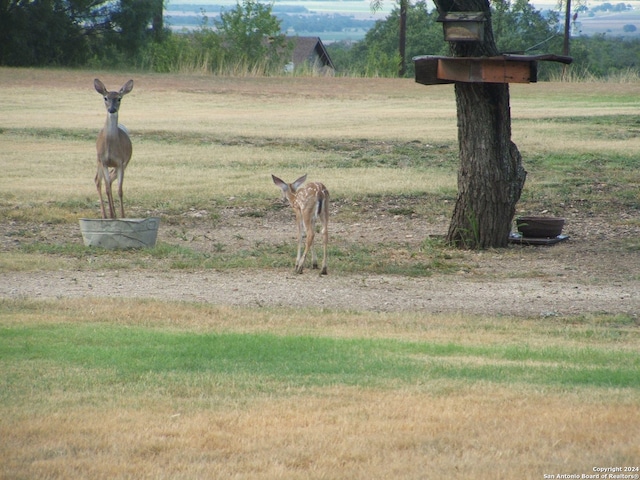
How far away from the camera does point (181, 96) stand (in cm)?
4006

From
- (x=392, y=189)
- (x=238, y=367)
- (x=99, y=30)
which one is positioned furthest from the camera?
(x=99, y=30)

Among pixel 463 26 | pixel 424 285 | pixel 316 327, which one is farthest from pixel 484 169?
pixel 316 327

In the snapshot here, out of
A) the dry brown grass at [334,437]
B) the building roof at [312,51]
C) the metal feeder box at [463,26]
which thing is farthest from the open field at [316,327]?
the building roof at [312,51]

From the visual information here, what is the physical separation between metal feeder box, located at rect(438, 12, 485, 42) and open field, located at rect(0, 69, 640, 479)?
110 inches

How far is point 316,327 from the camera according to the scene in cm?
980

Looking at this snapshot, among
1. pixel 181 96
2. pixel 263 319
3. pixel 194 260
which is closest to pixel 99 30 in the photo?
pixel 181 96

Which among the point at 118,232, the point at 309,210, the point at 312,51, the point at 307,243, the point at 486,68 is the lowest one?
the point at 118,232

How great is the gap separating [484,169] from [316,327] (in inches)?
219

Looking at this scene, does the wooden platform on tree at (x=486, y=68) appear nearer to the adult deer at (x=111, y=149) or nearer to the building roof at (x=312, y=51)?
the adult deer at (x=111, y=149)

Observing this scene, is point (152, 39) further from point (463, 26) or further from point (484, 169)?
point (463, 26)

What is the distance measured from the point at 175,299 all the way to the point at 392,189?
8.70 m

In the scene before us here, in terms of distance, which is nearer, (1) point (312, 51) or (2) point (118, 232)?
(2) point (118, 232)

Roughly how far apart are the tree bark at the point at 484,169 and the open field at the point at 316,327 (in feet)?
1.29

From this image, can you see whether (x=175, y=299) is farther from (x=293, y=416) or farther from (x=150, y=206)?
(x=150, y=206)
